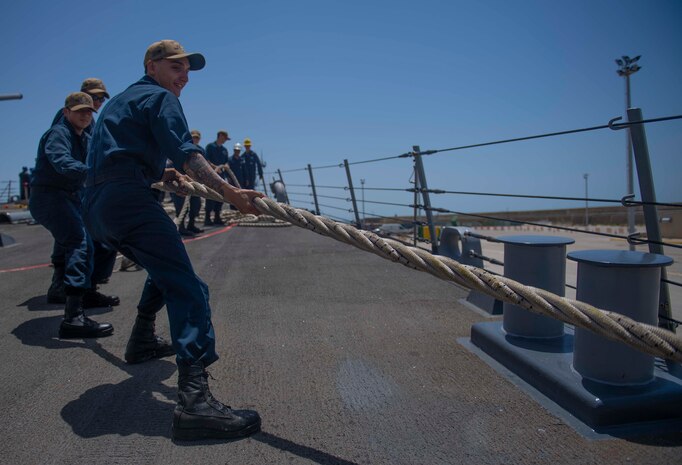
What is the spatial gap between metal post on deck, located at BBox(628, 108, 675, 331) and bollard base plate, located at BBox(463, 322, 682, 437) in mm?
313

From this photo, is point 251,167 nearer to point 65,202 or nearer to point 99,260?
point 99,260

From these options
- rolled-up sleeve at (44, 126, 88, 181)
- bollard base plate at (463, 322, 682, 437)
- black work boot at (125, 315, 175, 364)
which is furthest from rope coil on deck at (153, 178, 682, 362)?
rolled-up sleeve at (44, 126, 88, 181)

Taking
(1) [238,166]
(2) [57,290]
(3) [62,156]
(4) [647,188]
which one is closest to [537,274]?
(4) [647,188]

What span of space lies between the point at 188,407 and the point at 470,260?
3.16 metres

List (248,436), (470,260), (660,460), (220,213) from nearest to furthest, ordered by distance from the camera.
→ (660,460)
(248,436)
(470,260)
(220,213)

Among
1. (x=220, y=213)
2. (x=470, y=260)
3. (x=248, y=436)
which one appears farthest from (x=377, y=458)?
(x=220, y=213)

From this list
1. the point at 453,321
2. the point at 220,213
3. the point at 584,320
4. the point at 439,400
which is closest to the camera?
→ the point at 584,320

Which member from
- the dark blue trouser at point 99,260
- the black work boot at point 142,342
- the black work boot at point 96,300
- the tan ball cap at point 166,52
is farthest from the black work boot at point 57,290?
the tan ball cap at point 166,52

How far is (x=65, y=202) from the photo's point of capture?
3.60 m

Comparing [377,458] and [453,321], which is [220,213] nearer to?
[453,321]

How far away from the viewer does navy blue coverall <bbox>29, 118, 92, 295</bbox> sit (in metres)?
3.37

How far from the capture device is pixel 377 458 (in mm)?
1885

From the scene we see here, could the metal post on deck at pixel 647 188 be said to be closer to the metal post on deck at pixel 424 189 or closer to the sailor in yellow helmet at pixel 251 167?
the metal post on deck at pixel 424 189

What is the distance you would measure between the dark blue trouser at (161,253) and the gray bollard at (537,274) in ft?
5.54
